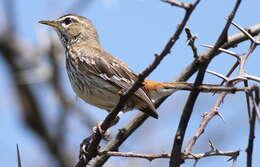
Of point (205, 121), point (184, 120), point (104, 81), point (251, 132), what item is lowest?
point (251, 132)

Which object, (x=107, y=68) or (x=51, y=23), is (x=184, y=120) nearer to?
(x=107, y=68)

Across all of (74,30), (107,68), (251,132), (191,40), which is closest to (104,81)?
(107,68)

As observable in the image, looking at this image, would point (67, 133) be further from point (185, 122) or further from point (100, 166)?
point (185, 122)

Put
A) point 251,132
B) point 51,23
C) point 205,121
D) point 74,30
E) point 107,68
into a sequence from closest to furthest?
point 251,132, point 205,121, point 107,68, point 51,23, point 74,30

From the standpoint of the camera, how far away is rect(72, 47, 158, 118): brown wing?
18.4ft

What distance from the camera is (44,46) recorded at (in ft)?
20.7

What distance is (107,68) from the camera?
233 inches

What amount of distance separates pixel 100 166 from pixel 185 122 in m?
1.31

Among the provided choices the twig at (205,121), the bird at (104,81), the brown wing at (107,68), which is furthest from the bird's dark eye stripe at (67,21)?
the twig at (205,121)

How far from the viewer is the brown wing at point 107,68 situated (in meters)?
5.60

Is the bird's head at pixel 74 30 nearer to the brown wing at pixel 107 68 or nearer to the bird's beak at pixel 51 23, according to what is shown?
the bird's beak at pixel 51 23

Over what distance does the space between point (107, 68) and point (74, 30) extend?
Answer: 142 centimetres

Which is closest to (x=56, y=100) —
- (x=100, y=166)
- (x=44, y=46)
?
(x=44, y=46)

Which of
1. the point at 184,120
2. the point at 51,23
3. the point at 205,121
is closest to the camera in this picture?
the point at 184,120
